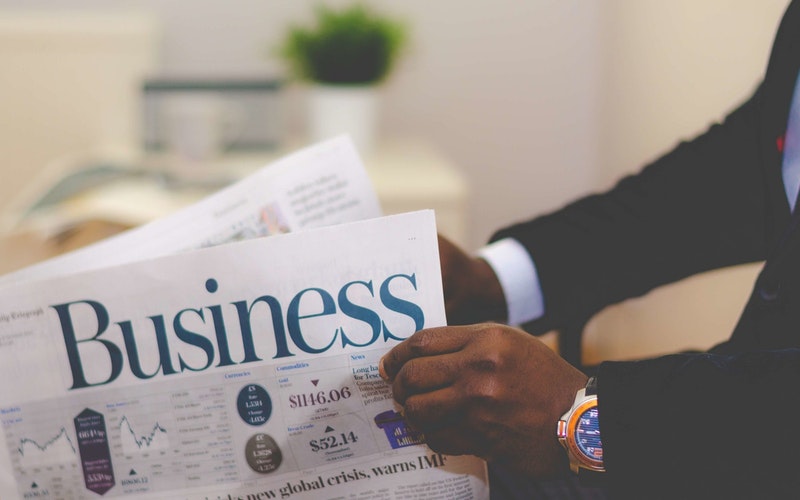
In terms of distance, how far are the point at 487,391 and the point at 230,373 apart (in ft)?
0.57

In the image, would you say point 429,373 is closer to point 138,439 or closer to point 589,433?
point 589,433

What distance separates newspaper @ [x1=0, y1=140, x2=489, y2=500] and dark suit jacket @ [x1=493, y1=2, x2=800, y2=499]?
14 cm

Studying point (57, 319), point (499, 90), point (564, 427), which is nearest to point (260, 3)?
point (499, 90)

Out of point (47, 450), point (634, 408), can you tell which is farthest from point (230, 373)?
point (634, 408)

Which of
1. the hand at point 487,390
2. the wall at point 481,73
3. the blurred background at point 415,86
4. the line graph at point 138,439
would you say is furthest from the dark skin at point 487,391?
the wall at point 481,73

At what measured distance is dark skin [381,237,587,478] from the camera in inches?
18.4

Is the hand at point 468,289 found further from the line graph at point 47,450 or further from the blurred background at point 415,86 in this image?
the blurred background at point 415,86

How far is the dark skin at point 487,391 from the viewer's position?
18.4 inches

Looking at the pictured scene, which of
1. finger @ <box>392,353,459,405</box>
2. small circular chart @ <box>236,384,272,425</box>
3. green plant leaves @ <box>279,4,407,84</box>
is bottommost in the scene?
small circular chart @ <box>236,384,272,425</box>

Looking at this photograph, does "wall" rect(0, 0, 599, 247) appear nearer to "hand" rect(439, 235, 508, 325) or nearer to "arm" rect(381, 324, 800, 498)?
"hand" rect(439, 235, 508, 325)

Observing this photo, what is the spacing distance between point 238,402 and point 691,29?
1.17 meters

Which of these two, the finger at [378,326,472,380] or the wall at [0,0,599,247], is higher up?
the wall at [0,0,599,247]

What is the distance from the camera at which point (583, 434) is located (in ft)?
1.56

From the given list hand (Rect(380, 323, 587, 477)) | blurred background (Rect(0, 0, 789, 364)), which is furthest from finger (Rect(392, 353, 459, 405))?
blurred background (Rect(0, 0, 789, 364))
